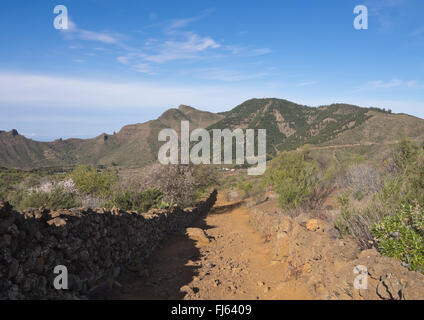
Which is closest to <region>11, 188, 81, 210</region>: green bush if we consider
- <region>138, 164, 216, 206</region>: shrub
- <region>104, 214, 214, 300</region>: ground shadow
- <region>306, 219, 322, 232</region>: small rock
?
<region>104, 214, 214, 300</region>: ground shadow

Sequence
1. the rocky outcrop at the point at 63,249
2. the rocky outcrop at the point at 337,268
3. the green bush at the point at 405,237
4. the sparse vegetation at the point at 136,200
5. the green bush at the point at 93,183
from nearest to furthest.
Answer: the rocky outcrop at the point at 63,249
the rocky outcrop at the point at 337,268
the green bush at the point at 405,237
the sparse vegetation at the point at 136,200
the green bush at the point at 93,183

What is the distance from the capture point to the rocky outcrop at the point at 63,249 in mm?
3420

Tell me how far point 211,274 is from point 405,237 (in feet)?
14.6

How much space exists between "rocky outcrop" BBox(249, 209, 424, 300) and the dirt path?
379mm

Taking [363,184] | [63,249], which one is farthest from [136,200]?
[363,184]

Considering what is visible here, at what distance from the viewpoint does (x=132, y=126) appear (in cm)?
10550

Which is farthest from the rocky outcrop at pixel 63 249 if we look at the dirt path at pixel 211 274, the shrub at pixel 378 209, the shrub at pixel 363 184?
the shrub at pixel 363 184

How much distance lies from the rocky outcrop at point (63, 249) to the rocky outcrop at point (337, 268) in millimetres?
4218

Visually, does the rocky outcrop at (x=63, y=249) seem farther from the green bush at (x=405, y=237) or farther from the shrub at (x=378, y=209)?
the shrub at (x=378, y=209)

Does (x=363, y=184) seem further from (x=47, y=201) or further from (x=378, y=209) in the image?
(x=47, y=201)
